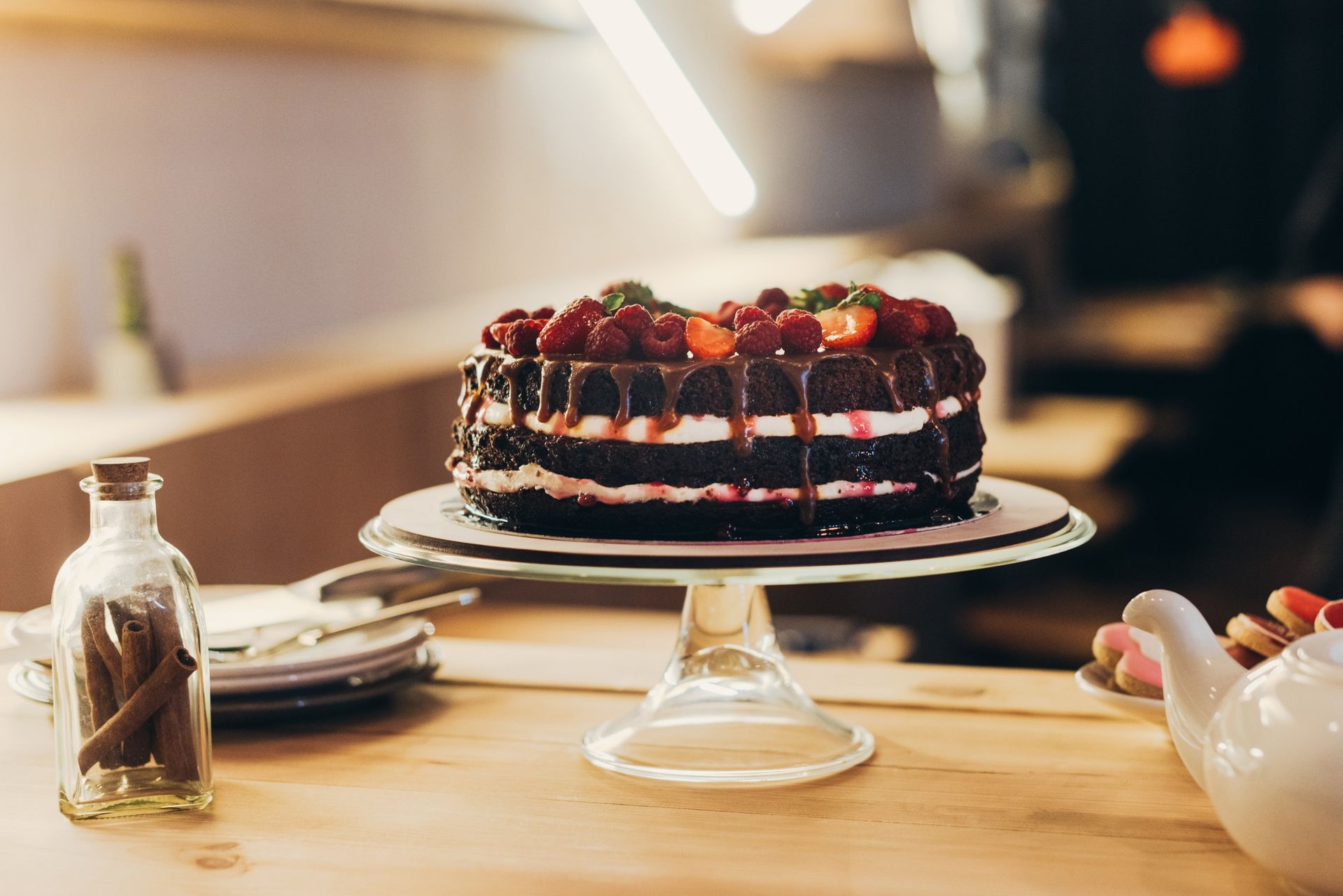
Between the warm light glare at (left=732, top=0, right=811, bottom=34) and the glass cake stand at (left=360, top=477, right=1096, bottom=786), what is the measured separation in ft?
12.1

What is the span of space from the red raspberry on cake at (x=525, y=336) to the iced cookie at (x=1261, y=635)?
0.62m

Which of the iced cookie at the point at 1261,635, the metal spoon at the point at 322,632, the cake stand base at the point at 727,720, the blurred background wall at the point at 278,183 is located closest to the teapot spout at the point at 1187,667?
the iced cookie at the point at 1261,635

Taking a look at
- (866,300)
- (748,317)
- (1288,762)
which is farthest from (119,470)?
(1288,762)

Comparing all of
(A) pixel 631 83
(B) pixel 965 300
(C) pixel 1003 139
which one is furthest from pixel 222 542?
(C) pixel 1003 139

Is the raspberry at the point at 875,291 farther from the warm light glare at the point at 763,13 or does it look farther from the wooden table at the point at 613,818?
the warm light glare at the point at 763,13

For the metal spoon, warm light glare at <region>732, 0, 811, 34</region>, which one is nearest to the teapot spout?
the metal spoon

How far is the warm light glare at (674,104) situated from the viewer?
3955 mm

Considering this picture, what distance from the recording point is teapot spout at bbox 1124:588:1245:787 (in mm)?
929

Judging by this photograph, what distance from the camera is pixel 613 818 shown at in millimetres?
1007

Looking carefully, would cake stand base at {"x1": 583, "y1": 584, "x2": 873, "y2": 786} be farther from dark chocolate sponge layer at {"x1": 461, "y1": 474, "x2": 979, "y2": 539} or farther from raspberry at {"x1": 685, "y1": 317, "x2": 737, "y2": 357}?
raspberry at {"x1": 685, "y1": 317, "x2": 737, "y2": 357}

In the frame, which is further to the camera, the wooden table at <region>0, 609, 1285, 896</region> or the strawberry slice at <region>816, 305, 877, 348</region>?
the strawberry slice at <region>816, 305, 877, 348</region>

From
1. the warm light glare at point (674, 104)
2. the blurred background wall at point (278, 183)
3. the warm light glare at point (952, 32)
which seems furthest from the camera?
the warm light glare at point (952, 32)

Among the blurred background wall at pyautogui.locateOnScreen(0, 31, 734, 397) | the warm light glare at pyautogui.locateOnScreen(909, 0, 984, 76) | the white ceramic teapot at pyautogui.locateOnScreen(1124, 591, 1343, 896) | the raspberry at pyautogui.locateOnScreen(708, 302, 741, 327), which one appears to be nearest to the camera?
the white ceramic teapot at pyautogui.locateOnScreen(1124, 591, 1343, 896)

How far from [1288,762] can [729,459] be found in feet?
1.66
